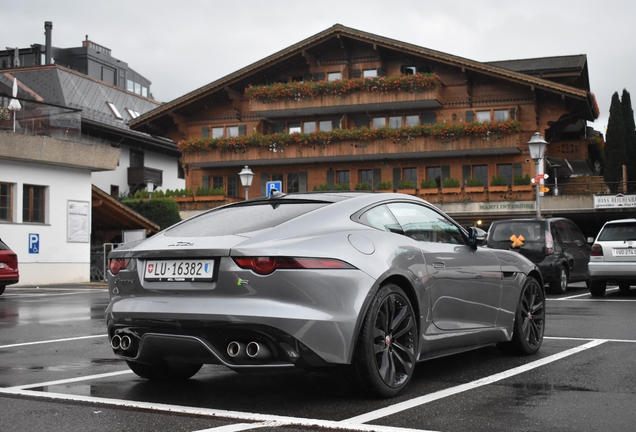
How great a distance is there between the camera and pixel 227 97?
4703 centimetres

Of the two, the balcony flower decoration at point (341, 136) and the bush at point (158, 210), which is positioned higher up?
the balcony flower decoration at point (341, 136)

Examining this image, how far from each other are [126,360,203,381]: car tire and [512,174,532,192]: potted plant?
3525 centimetres

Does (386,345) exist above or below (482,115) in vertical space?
below

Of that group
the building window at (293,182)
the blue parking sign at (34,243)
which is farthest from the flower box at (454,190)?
the blue parking sign at (34,243)

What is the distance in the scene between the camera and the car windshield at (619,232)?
15.6 m

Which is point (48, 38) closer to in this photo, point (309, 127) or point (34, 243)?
point (309, 127)

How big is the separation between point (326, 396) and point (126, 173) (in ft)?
162

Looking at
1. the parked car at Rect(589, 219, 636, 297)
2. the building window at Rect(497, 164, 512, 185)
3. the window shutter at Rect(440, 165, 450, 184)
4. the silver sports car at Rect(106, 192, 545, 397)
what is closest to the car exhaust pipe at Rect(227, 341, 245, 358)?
the silver sports car at Rect(106, 192, 545, 397)

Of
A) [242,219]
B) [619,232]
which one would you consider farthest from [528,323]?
[619,232]

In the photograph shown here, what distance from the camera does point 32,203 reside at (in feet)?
87.5

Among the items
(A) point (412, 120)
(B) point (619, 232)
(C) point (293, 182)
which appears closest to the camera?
(B) point (619, 232)

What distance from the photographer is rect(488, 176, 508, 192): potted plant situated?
40375mm

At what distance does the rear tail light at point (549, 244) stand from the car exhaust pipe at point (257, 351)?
13125 mm

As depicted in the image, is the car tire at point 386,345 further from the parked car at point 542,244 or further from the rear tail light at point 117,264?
the parked car at point 542,244
